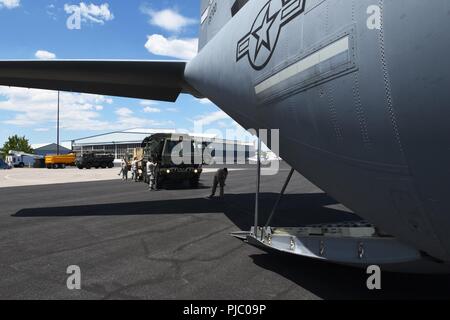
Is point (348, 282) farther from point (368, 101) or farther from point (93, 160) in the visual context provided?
point (93, 160)

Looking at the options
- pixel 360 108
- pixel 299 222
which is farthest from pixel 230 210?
pixel 360 108

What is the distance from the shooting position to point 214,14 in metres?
7.75

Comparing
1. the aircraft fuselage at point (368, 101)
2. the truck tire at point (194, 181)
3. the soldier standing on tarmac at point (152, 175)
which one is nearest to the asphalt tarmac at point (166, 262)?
the aircraft fuselage at point (368, 101)

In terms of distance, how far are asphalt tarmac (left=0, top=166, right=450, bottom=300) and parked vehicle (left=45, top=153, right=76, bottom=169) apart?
3943cm

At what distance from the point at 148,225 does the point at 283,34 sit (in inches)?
235

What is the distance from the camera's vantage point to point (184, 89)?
389 inches

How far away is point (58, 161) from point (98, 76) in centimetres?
4236

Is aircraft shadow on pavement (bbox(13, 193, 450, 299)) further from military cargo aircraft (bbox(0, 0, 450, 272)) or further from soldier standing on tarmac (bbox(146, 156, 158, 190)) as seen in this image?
soldier standing on tarmac (bbox(146, 156, 158, 190))

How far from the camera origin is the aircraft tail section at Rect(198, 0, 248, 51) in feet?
21.5

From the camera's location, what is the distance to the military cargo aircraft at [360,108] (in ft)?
8.11

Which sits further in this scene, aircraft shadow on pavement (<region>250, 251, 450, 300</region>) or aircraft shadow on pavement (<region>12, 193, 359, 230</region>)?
aircraft shadow on pavement (<region>12, 193, 359, 230</region>)

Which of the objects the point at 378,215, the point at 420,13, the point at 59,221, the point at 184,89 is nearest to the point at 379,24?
the point at 420,13
